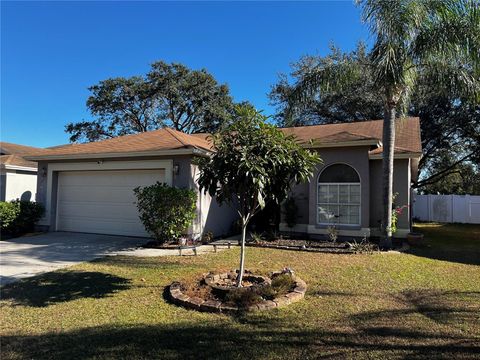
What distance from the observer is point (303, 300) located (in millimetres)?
5785

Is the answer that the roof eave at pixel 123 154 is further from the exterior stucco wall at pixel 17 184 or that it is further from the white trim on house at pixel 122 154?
the exterior stucco wall at pixel 17 184

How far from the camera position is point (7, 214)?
12.7m

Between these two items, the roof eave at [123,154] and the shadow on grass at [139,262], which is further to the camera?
the roof eave at [123,154]

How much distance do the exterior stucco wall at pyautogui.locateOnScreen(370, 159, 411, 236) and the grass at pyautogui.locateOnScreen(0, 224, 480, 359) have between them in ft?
13.7

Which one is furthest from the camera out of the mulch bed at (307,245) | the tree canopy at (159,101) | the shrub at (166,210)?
the tree canopy at (159,101)

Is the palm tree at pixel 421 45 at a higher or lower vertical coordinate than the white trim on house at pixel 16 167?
higher

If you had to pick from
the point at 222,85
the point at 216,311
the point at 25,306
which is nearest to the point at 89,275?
the point at 25,306

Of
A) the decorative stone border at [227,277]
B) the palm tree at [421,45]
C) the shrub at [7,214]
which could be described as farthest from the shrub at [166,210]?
the palm tree at [421,45]

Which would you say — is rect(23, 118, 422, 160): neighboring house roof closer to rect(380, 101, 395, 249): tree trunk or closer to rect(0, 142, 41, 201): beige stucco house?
rect(380, 101, 395, 249): tree trunk

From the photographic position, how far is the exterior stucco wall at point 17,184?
55.9ft

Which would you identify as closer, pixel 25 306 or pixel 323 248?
pixel 25 306

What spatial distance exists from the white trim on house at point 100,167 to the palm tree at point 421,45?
711 centimetres

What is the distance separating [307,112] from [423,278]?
2132 centimetres

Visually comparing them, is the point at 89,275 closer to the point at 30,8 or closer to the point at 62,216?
the point at 62,216
